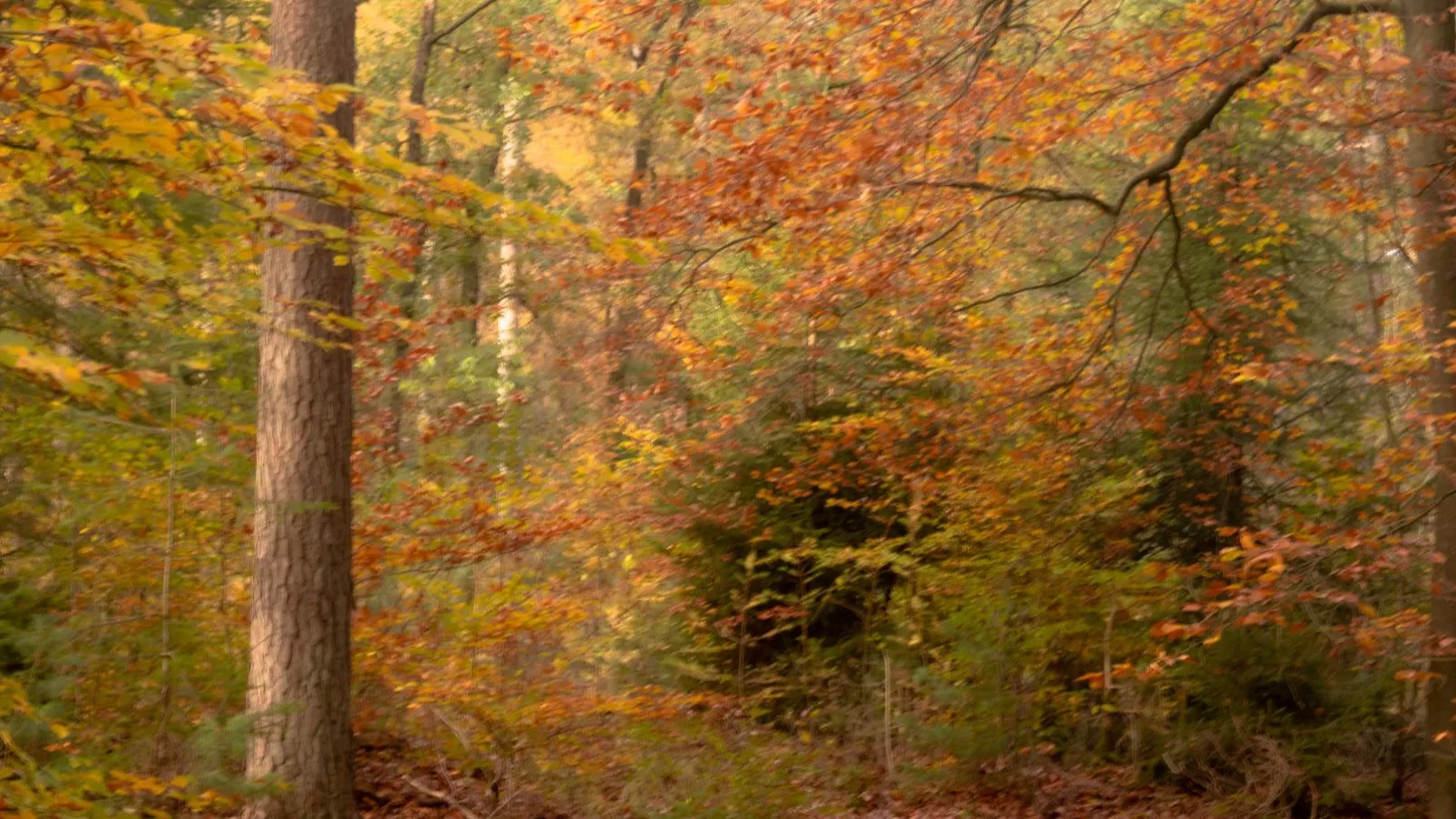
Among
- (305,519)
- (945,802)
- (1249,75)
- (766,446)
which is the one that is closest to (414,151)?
(766,446)

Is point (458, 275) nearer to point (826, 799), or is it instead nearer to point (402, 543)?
point (402, 543)

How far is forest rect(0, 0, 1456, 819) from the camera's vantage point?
5430 millimetres

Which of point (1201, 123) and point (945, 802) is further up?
point (1201, 123)

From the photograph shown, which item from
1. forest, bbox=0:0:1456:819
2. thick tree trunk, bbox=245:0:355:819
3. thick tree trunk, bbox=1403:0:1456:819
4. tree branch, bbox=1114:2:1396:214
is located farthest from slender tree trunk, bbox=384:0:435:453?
thick tree trunk, bbox=1403:0:1456:819

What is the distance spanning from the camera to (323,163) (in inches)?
173

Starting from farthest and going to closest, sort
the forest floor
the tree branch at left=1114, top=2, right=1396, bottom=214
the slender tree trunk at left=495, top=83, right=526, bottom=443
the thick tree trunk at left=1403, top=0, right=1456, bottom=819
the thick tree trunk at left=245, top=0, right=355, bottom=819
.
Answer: the slender tree trunk at left=495, top=83, right=526, bottom=443
the forest floor
the tree branch at left=1114, top=2, right=1396, bottom=214
the thick tree trunk at left=1403, top=0, right=1456, bottom=819
the thick tree trunk at left=245, top=0, right=355, bottom=819

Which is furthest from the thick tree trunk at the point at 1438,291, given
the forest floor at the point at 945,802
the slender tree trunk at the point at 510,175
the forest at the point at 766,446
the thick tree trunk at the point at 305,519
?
the slender tree trunk at the point at 510,175

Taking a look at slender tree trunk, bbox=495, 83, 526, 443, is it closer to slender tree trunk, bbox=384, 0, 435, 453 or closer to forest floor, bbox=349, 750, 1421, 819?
slender tree trunk, bbox=384, 0, 435, 453

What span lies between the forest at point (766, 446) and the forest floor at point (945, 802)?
5 centimetres

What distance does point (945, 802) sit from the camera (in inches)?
385

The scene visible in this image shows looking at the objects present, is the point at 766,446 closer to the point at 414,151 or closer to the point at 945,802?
the point at 945,802

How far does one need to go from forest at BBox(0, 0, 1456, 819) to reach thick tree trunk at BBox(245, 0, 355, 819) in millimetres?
25

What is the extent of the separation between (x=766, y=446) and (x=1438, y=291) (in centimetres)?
571

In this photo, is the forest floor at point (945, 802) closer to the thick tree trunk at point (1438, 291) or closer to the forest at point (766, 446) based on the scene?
the forest at point (766, 446)
